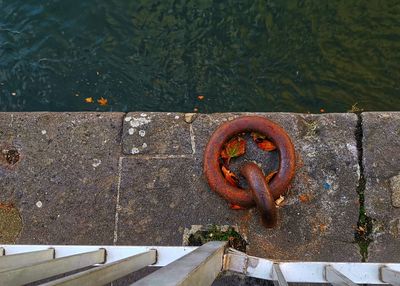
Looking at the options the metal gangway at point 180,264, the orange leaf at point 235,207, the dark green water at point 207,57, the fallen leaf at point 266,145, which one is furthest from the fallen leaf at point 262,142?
the dark green water at point 207,57

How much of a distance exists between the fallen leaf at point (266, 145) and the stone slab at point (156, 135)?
530 millimetres

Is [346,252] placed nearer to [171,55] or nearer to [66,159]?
[66,159]

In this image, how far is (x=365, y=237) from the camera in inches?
137

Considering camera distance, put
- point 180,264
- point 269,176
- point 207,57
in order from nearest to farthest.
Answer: point 180,264 < point 269,176 < point 207,57

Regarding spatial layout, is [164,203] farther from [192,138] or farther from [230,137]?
[230,137]

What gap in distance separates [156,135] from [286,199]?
108 centimetres

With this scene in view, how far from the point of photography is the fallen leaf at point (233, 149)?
359cm

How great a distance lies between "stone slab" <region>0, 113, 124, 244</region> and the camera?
3627 mm

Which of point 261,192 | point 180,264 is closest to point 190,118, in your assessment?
point 261,192

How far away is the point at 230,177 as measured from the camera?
3.53 metres

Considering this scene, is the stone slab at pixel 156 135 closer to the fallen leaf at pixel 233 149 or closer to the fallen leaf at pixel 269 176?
the fallen leaf at pixel 233 149

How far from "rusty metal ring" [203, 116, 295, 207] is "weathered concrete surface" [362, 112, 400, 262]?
62 cm

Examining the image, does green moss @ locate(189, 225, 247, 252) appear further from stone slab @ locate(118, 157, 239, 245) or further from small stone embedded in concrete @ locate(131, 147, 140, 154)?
small stone embedded in concrete @ locate(131, 147, 140, 154)

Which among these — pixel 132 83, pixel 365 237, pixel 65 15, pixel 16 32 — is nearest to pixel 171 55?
pixel 132 83
